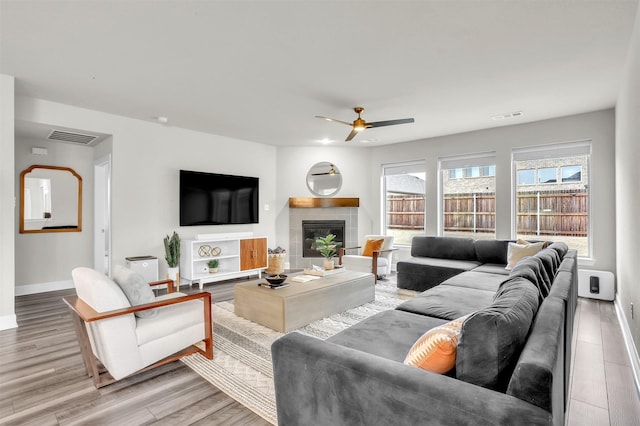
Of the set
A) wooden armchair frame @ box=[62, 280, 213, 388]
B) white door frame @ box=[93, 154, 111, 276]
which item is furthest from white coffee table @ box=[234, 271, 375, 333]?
white door frame @ box=[93, 154, 111, 276]

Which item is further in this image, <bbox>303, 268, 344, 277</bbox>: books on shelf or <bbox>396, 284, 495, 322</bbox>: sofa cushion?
<bbox>303, 268, 344, 277</bbox>: books on shelf

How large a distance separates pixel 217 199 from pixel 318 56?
3537 mm

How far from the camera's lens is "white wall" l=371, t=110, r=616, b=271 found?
14.7 ft

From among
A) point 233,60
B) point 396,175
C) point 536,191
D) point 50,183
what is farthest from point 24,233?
point 536,191

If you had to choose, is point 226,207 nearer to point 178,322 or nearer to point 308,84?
point 308,84

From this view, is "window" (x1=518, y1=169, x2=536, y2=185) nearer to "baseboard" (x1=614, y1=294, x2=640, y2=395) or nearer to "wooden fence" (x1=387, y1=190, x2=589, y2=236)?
"wooden fence" (x1=387, y1=190, x2=589, y2=236)

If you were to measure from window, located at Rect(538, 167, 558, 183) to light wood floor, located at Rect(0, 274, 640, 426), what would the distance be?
2682mm

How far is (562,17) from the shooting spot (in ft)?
7.67

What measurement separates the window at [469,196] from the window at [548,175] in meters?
0.65

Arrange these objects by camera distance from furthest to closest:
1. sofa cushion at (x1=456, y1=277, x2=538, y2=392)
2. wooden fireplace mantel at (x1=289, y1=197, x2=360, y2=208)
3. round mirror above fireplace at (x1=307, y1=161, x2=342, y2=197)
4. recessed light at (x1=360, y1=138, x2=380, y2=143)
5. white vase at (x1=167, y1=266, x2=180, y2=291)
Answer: round mirror above fireplace at (x1=307, y1=161, x2=342, y2=197) → wooden fireplace mantel at (x1=289, y1=197, x2=360, y2=208) → recessed light at (x1=360, y1=138, x2=380, y2=143) → white vase at (x1=167, y1=266, x2=180, y2=291) → sofa cushion at (x1=456, y1=277, x2=538, y2=392)

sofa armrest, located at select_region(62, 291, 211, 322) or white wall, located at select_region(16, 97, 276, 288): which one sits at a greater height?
white wall, located at select_region(16, 97, 276, 288)

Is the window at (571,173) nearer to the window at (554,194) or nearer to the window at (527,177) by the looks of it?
the window at (554,194)

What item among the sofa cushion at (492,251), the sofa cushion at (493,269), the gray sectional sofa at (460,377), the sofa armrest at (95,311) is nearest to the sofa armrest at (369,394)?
the gray sectional sofa at (460,377)

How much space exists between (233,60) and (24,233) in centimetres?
437
